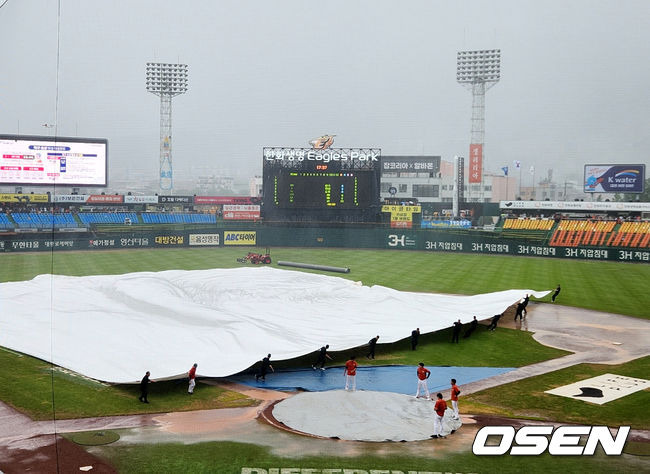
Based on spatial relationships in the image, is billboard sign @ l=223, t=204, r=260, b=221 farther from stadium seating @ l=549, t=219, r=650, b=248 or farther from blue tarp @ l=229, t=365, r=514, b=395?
blue tarp @ l=229, t=365, r=514, b=395

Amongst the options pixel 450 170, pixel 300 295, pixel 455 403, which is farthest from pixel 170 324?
pixel 450 170

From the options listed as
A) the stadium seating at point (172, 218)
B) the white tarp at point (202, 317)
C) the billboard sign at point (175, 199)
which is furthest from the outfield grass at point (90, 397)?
the billboard sign at point (175, 199)

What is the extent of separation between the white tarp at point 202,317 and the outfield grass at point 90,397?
42 centimetres

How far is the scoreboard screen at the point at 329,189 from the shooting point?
51.6 meters

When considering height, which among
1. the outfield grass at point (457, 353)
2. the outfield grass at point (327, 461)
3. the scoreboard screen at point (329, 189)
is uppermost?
the scoreboard screen at point (329, 189)

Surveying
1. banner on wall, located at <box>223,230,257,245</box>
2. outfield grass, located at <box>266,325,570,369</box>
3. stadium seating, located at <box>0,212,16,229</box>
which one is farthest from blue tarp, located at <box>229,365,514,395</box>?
stadium seating, located at <box>0,212,16,229</box>

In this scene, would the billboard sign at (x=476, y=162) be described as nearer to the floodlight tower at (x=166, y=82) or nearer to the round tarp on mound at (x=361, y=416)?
the floodlight tower at (x=166, y=82)

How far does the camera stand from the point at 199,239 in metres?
55.7

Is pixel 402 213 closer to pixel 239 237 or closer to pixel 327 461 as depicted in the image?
pixel 239 237

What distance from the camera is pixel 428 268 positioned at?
46125mm

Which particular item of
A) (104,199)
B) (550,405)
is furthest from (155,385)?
(104,199)

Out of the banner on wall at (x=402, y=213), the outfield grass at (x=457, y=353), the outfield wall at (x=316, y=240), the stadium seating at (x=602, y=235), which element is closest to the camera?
the outfield grass at (x=457, y=353)

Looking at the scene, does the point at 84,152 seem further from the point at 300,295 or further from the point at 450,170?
the point at 450,170

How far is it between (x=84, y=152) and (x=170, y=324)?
36.4 meters
